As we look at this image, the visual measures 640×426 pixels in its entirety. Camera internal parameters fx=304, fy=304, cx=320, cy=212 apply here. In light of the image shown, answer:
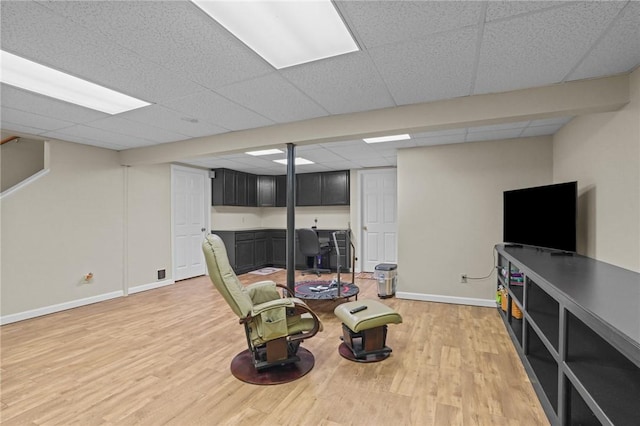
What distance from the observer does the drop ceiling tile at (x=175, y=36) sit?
158cm

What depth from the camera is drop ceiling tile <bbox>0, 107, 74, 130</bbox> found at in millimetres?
3142

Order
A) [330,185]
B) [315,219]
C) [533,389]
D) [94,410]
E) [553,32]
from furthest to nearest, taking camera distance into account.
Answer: [315,219]
[330,185]
[533,389]
[94,410]
[553,32]

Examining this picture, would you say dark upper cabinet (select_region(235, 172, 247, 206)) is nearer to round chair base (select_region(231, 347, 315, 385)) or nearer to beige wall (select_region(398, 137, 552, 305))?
beige wall (select_region(398, 137, 552, 305))

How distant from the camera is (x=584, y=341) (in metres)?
1.90

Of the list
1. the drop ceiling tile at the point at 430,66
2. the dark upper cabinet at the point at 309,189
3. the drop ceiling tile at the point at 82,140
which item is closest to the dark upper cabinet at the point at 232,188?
the dark upper cabinet at the point at 309,189

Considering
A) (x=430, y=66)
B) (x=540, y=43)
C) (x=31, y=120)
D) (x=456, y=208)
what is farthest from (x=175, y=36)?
(x=456, y=208)

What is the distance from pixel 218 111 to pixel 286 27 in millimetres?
1624

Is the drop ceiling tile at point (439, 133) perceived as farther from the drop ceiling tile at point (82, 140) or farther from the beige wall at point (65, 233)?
the beige wall at point (65, 233)

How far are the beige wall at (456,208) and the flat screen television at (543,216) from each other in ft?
1.65

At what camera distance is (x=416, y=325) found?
365 centimetres

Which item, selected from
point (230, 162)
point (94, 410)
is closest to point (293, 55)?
point (94, 410)

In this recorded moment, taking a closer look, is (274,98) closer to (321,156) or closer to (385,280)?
(321,156)

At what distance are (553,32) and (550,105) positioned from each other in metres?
0.96

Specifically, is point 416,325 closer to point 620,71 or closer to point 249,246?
point 620,71
